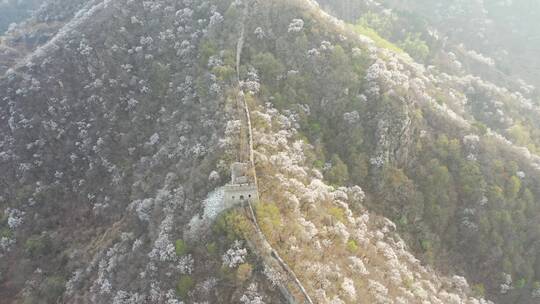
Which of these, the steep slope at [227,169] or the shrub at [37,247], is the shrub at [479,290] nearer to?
the steep slope at [227,169]

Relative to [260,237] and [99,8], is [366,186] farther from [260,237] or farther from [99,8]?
[99,8]

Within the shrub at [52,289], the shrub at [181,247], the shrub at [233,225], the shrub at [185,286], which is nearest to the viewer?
the shrub at [185,286]

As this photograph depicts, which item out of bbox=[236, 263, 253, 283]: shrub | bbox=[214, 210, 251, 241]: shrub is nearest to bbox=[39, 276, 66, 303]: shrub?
bbox=[214, 210, 251, 241]: shrub

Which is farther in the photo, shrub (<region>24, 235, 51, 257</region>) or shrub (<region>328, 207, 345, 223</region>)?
shrub (<region>24, 235, 51, 257</region>)

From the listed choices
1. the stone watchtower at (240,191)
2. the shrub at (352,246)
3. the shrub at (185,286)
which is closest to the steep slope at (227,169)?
the shrub at (185,286)

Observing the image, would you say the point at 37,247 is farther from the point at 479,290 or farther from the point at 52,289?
the point at 479,290

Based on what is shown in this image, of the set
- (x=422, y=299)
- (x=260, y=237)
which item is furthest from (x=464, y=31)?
(x=260, y=237)

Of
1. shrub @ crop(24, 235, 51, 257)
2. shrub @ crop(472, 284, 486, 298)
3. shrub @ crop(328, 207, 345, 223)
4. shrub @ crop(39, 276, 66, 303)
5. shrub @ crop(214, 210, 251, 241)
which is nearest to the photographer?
shrub @ crop(214, 210, 251, 241)

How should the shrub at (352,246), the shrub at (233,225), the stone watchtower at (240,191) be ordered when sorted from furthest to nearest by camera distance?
the shrub at (352,246)
the stone watchtower at (240,191)
the shrub at (233,225)

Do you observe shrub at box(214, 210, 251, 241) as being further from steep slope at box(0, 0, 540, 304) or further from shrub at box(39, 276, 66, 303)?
shrub at box(39, 276, 66, 303)
